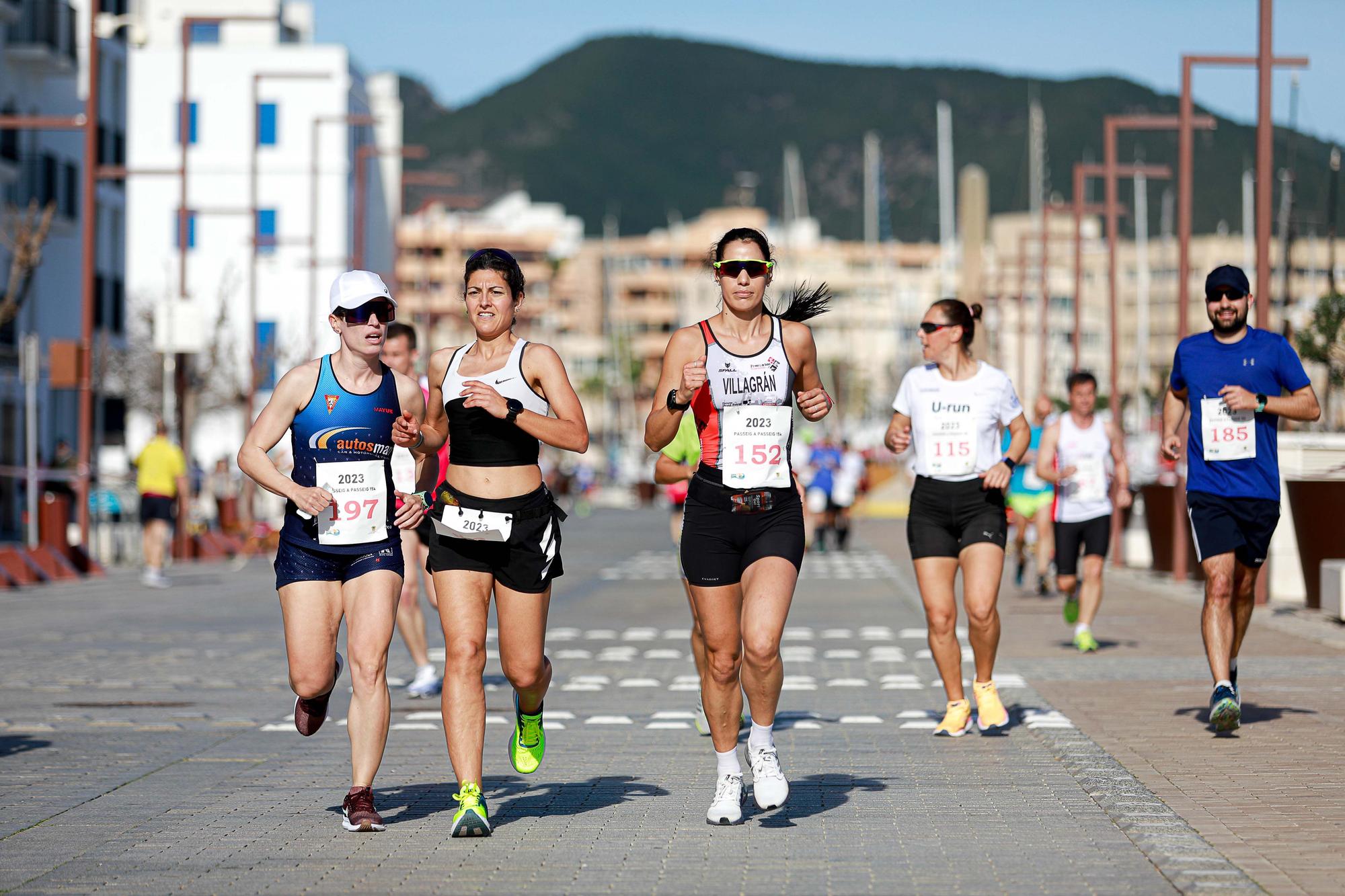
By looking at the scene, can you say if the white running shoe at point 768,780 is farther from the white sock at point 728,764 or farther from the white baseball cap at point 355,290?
the white baseball cap at point 355,290

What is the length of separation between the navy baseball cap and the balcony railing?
45.0 m

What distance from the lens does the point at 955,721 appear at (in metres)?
10.6

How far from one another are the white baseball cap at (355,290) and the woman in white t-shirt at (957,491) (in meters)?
3.36

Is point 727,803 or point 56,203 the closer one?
point 727,803

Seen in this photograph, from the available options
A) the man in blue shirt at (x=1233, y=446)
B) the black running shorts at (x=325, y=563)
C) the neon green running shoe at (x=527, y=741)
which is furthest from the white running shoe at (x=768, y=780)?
the man in blue shirt at (x=1233, y=446)

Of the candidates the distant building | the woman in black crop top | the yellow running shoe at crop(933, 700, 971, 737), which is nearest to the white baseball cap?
the woman in black crop top

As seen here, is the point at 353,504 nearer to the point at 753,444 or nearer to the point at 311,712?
the point at 311,712

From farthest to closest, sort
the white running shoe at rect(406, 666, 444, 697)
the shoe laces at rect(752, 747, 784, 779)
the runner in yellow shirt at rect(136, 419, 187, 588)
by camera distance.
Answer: the runner in yellow shirt at rect(136, 419, 187, 588), the white running shoe at rect(406, 666, 444, 697), the shoe laces at rect(752, 747, 784, 779)

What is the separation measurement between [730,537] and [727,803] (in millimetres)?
941

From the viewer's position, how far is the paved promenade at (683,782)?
6941mm

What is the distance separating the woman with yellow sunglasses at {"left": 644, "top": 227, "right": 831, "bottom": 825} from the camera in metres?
7.85

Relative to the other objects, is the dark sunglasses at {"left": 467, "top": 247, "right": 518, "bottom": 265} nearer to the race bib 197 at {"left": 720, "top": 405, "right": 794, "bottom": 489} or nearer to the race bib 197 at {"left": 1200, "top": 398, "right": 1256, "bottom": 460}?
the race bib 197 at {"left": 720, "top": 405, "right": 794, "bottom": 489}

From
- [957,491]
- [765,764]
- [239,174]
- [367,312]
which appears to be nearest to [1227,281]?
[957,491]

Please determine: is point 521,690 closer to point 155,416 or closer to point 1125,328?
point 155,416
